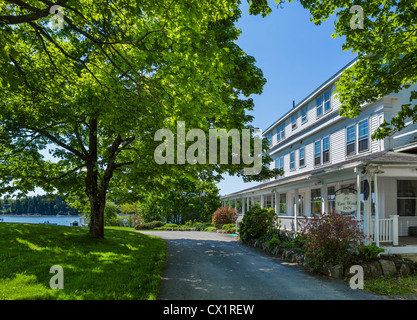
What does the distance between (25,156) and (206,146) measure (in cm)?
1061

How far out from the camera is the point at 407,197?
45.1 feet

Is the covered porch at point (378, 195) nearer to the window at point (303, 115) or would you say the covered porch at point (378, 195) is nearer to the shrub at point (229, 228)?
the window at point (303, 115)

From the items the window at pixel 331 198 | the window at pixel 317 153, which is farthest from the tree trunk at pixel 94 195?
the window at pixel 317 153

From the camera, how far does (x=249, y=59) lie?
1431 cm

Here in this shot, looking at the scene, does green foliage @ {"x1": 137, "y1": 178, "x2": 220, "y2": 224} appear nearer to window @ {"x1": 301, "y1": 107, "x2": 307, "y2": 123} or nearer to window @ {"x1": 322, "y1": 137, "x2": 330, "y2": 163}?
window @ {"x1": 301, "y1": 107, "x2": 307, "y2": 123}

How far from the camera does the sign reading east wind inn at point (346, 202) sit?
418 inches

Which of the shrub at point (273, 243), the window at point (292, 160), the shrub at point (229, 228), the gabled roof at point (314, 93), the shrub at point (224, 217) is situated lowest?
the shrub at point (229, 228)

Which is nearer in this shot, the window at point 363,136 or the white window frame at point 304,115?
the window at point 363,136

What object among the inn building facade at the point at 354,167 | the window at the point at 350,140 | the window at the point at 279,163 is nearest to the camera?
the inn building facade at the point at 354,167

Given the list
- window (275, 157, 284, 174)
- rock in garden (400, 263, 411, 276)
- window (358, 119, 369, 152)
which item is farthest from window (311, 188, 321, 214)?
rock in garden (400, 263, 411, 276)

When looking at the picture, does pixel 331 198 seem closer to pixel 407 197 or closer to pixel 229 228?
pixel 407 197

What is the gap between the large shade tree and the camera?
710 cm

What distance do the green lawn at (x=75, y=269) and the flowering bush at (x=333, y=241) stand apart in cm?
504
